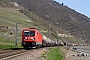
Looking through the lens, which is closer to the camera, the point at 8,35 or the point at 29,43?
the point at 29,43

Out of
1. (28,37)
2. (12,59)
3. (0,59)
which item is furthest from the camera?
(28,37)

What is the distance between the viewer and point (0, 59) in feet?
86.6

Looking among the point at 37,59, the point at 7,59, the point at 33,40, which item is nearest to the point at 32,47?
the point at 33,40

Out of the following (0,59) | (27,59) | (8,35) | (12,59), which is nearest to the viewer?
(0,59)

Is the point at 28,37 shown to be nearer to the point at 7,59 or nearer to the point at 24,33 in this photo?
the point at 24,33

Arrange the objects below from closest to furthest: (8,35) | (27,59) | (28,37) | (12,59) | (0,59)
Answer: (0,59) < (12,59) < (27,59) < (28,37) < (8,35)

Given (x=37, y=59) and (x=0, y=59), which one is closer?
(x=0, y=59)

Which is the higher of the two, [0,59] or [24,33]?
[24,33]

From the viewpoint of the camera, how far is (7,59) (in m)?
27.4

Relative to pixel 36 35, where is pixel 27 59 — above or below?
below

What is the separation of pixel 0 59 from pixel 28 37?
27198mm

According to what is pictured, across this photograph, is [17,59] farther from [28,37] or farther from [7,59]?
[28,37]

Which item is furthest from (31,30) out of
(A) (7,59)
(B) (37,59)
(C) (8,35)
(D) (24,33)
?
(C) (8,35)

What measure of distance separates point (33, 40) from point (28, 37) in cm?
118
